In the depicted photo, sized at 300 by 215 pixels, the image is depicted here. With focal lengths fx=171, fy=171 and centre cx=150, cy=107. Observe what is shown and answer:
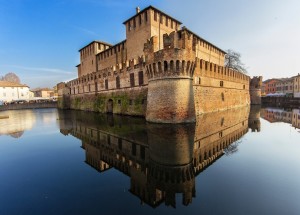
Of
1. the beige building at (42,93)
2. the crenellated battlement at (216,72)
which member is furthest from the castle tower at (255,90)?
the beige building at (42,93)

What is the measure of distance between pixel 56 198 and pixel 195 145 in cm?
665

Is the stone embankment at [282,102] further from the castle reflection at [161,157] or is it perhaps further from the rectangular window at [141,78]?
the castle reflection at [161,157]

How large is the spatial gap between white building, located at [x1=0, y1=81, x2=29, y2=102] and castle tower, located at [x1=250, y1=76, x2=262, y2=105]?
265 feet

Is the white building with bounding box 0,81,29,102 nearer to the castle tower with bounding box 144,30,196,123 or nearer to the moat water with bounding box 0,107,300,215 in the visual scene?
the castle tower with bounding box 144,30,196,123

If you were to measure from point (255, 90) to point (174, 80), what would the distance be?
1540 inches

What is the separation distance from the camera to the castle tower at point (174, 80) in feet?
48.5

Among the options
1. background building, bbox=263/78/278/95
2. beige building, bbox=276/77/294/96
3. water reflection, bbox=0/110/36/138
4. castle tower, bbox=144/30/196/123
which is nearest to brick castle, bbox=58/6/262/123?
castle tower, bbox=144/30/196/123

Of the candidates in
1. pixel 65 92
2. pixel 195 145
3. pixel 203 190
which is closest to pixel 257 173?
pixel 203 190

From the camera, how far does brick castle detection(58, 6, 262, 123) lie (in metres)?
15.1

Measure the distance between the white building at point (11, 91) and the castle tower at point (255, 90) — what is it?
265ft

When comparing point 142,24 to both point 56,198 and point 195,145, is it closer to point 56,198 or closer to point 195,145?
point 195,145

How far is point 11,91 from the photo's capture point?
7169cm

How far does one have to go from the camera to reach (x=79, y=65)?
46906 mm

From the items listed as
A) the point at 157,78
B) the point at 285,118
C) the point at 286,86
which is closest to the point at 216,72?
the point at 285,118
